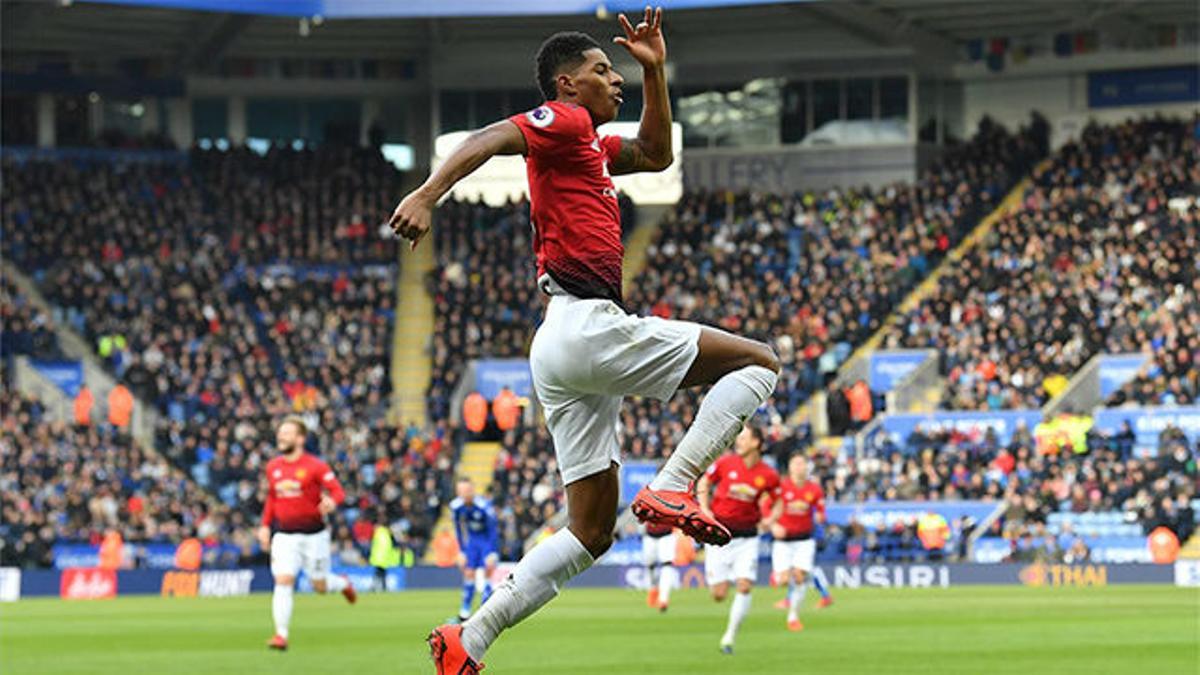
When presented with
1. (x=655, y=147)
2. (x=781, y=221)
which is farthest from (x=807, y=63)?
(x=655, y=147)

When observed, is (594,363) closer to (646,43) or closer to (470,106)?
(646,43)

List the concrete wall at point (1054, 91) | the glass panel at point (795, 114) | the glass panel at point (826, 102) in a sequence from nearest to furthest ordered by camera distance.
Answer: the concrete wall at point (1054, 91), the glass panel at point (826, 102), the glass panel at point (795, 114)

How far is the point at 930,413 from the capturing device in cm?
4584

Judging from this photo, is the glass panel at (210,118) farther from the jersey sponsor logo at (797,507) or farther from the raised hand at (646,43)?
the raised hand at (646,43)

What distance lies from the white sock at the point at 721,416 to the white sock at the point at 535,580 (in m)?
0.63

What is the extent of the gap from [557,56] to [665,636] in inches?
644

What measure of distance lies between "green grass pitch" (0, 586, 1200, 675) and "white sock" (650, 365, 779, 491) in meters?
9.20

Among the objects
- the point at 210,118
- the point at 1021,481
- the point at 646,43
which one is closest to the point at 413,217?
the point at 646,43

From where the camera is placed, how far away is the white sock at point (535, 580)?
10.4 metres

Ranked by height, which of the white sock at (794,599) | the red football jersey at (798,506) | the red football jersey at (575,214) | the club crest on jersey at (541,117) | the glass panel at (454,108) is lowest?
the white sock at (794,599)

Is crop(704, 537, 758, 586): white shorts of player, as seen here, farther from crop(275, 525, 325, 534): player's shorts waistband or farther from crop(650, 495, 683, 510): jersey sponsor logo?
crop(650, 495, 683, 510): jersey sponsor logo

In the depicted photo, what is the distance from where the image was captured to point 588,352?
33.3ft

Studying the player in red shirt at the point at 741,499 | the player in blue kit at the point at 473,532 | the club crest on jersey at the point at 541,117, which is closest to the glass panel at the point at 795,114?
the player in blue kit at the point at 473,532

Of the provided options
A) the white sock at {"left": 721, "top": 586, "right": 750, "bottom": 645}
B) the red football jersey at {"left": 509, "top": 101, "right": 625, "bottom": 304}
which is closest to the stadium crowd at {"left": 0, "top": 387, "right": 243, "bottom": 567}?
the white sock at {"left": 721, "top": 586, "right": 750, "bottom": 645}
